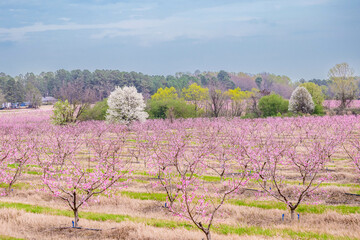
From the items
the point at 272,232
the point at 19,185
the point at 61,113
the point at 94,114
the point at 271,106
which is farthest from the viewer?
the point at 271,106

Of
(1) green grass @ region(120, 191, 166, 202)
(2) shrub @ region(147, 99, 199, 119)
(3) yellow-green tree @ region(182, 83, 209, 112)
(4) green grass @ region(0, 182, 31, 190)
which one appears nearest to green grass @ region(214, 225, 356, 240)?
(1) green grass @ region(120, 191, 166, 202)

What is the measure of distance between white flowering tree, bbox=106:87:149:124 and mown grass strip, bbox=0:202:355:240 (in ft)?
112

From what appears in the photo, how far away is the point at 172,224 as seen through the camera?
1152 centimetres

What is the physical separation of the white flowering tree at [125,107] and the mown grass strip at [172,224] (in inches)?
1342

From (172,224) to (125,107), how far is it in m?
37.6

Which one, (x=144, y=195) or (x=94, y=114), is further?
(x=94, y=114)

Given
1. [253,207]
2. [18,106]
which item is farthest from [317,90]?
[18,106]

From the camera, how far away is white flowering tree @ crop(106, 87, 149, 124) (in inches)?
1892

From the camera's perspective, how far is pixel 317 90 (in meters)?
69.1

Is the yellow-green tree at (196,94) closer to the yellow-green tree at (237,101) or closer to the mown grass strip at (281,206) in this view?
the yellow-green tree at (237,101)

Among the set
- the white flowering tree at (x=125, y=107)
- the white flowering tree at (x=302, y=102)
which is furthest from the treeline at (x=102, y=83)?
the white flowering tree at (x=125, y=107)

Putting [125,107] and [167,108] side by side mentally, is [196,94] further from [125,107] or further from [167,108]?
[125,107]

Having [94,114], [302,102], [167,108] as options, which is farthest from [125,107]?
[302,102]

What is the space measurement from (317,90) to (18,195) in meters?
63.6
